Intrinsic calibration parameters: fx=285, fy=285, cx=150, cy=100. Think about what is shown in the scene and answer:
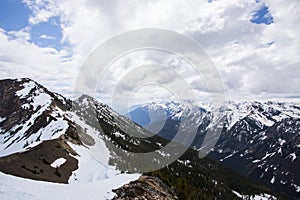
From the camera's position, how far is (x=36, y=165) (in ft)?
233

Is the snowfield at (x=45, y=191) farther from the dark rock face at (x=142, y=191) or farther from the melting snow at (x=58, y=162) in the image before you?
the melting snow at (x=58, y=162)

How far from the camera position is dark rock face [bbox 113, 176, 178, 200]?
35.4m

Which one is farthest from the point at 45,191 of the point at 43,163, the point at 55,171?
the point at 43,163

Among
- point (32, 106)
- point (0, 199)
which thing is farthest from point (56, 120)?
point (0, 199)

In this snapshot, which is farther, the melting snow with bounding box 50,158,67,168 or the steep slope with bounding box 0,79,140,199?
the melting snow with bounding box 50,158,67,168

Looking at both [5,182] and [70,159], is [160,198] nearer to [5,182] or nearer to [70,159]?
[5,182]

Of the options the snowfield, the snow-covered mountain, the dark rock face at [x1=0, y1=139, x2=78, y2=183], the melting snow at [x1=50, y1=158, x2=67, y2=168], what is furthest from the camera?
the melting snow at [x1=50, y1=158, x2=67, y2=168]

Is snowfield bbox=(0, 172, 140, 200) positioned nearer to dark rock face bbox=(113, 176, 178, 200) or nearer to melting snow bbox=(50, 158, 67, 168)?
dark rock face bbox=(113, 176, 178, 200)

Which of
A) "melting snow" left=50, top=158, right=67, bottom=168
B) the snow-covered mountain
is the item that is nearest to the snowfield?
the snow-covered mountain

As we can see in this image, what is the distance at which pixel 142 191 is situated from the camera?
3747 cm

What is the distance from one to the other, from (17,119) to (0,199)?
172884 millimetres

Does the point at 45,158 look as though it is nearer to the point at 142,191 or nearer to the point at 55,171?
the point at 55,171

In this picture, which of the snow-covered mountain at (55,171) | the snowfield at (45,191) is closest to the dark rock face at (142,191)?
the snow-covered mountain at (55,171)

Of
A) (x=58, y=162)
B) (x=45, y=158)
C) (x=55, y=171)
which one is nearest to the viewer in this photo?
(x=55, y=171)
